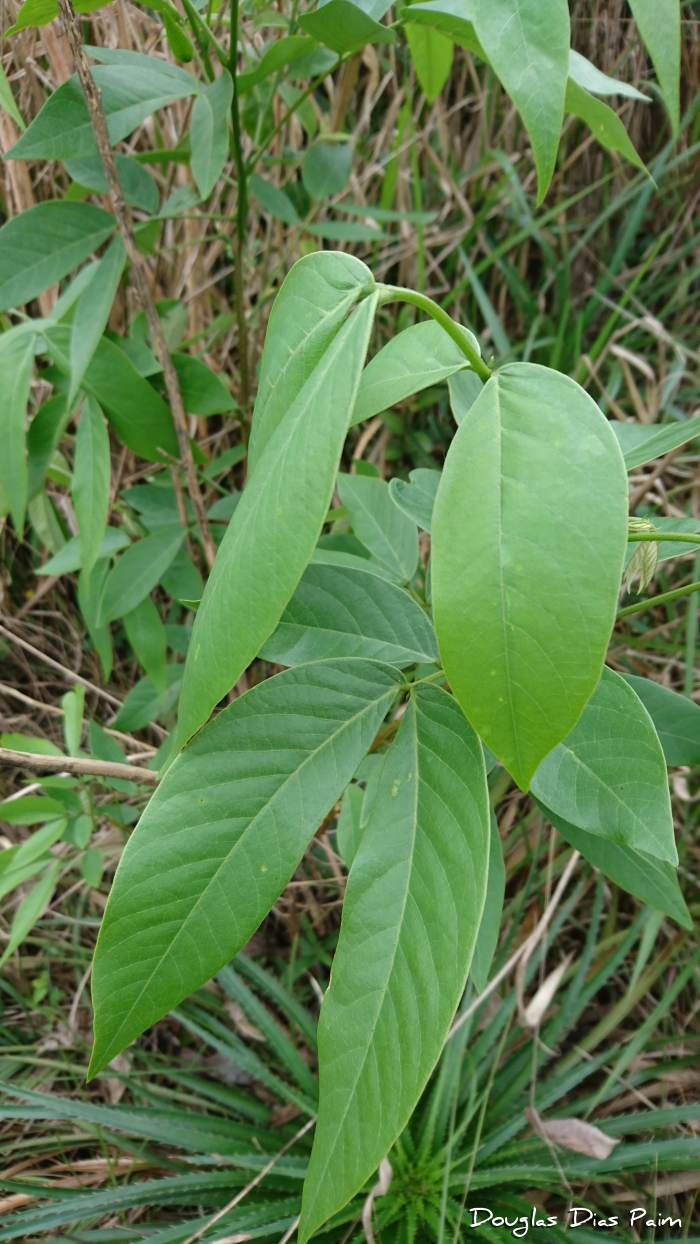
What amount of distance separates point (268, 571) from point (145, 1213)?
1.06m

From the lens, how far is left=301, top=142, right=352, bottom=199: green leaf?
90 cm

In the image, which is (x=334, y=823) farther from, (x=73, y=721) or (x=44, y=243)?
(x=44, y=243)

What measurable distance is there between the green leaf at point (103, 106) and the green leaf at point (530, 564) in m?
0.50

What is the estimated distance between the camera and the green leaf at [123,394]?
721 millimetres

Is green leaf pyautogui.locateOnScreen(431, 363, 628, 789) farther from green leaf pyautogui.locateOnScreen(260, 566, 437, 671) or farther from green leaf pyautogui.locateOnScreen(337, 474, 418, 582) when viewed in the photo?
green leaf pyautogui.locateOnScreen(337, 474, 418, 582)

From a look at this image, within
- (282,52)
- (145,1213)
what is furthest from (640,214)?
(145,1213)

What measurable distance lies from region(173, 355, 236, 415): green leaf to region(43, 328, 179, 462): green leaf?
0.04 metres

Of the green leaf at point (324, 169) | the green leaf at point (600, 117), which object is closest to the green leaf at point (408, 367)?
the green leaf at point (600, 117)

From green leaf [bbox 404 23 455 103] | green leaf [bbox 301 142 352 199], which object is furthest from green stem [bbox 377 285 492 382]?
green leaf [bbox 301 142 352 199]

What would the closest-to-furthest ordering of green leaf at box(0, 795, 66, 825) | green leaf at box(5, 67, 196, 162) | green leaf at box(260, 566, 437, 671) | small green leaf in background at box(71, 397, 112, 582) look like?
1. green leaf at box(260, 566, 437, 671)
2. green leaf at box(5, 67, 196, 162)
3. small green leaf in background at box(71, 397, 112, 582)
4. green leaf at box(0, 795, 66, 825)

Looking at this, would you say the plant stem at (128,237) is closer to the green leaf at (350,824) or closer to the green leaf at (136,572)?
the green leaf at (136,572)

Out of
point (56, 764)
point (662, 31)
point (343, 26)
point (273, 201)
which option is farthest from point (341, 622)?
point (273, 201)

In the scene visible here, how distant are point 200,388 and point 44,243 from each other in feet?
0.60

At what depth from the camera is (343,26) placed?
0.57 m
